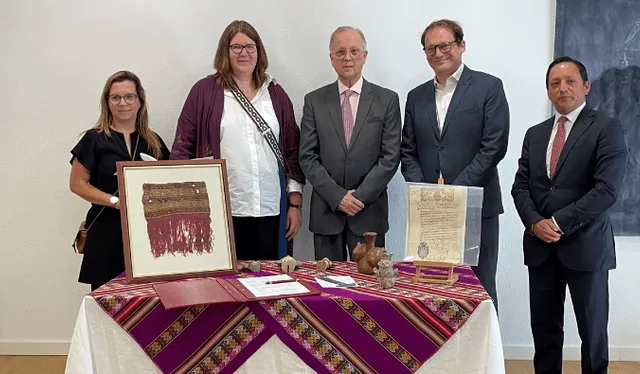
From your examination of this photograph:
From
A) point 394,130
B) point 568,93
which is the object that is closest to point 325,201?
point 394,130

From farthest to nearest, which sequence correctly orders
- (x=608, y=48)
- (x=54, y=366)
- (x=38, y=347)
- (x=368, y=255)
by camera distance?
(x=38, y=347) < (x=54, y=366) < (x=608, y=48) < (x=368, y=255)

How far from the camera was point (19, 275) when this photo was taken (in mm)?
3492

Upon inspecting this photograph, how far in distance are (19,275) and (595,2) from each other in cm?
352

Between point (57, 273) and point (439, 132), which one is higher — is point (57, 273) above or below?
below

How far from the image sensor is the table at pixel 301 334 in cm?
188

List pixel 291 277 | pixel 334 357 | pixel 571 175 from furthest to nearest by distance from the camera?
pixel 571 175 → pixel 291 277 → pixel 334 357

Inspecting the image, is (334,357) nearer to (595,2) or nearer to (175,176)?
(175,176)

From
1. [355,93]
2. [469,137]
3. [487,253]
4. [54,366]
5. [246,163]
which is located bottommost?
[54,366]

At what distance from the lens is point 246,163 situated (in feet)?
9.47

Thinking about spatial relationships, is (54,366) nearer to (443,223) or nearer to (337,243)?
(337,243)

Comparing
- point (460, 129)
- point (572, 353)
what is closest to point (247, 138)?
point (460, 129)

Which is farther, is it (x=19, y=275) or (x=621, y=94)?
(x=19, y=275)

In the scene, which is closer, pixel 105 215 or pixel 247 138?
pixel 105 215

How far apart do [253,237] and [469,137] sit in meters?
1.12
